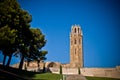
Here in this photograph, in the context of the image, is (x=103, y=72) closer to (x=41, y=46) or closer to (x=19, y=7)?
(x=41, y=46)

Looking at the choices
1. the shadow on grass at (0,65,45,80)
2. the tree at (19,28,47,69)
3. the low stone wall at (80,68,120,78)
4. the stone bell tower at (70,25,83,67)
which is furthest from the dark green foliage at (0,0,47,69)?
the stone bell tower at (70,25,83,67)

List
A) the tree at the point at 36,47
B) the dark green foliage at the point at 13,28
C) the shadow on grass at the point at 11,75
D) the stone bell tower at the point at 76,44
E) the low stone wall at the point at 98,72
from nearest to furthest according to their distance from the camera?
the shadow on grass at the point at 11,75, the dark green foliage at the point at 13,28, the tree at the point at 36,47, the low stone wall at the point at 98,72, the stone bell tower at the point at 76,44

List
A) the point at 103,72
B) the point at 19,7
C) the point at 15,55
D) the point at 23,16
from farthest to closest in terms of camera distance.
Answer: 1. the point at 103,72
2. the point at 15,55
3. the point at 23,16
4. the point at 19,7

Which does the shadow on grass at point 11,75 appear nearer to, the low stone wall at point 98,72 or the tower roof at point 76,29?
the low stone wall at point 98,72

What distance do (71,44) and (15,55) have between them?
41.6 metres

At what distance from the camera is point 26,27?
115ft

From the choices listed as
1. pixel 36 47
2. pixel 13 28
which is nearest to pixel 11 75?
pixel 13 28

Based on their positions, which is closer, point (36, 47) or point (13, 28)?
point (13, 28)

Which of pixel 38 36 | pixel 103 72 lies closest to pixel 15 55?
pixel 38 36

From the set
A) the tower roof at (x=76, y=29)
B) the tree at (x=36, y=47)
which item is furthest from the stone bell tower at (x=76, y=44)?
the tree at (x=36, y=47)

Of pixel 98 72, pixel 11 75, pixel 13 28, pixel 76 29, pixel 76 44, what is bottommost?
pixel 11 75

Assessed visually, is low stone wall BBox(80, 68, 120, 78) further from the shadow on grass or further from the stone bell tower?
the stone bell tower

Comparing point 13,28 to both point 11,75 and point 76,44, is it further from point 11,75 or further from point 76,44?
point 76,44

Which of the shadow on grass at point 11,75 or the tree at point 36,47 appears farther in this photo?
the tree at point 36,47
